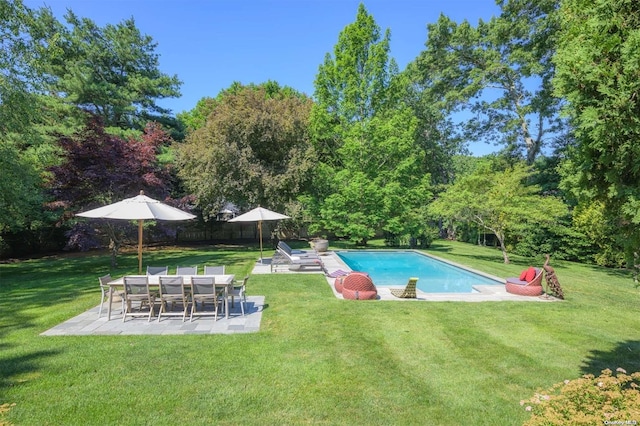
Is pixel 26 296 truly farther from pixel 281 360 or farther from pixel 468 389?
pixel 468 389

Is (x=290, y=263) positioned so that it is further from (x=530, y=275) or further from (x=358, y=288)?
(x=530, y=275)

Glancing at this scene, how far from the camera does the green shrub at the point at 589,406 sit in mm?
2629

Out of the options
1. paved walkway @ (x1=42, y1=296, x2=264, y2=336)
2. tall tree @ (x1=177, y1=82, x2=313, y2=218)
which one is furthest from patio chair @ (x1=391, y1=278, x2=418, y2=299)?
tall tree @ (x1=177, y1=82, x2=313, y2=218)

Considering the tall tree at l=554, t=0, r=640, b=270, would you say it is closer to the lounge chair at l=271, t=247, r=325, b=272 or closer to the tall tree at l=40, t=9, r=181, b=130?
the lounge chair at l=271, t=247, r=325, b=272

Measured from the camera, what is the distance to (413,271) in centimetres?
1566

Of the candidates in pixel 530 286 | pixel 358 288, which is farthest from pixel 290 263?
pixel 530 286

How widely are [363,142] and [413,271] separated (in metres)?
A: 9.98

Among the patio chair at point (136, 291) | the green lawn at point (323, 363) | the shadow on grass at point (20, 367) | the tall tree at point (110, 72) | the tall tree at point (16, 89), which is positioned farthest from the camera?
the tall tree at point (110, 72)

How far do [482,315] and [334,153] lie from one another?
18.0m

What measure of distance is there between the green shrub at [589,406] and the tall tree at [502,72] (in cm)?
2259

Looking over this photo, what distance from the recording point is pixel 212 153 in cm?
1989

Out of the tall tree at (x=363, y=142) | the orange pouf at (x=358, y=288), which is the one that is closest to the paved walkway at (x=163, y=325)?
the orange pouf at (x=358, y=288)

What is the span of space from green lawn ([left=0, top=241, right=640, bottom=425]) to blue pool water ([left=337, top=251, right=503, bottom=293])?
3.90 meters

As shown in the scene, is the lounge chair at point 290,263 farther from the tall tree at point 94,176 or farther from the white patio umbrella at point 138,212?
the tall tree at point 94,176
